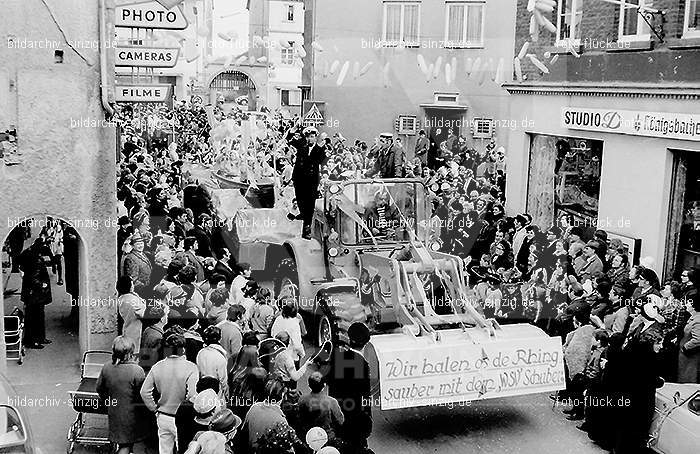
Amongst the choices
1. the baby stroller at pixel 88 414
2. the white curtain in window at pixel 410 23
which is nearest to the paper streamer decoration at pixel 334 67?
the white curtain in window at pixel 410 23

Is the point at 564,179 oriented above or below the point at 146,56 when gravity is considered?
below

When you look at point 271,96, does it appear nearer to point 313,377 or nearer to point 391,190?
point 391,190

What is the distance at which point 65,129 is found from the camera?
1011 centimetres

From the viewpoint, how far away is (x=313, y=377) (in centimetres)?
708

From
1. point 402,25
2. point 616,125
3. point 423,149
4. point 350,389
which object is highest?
point 402,25

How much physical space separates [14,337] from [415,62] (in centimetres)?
1865

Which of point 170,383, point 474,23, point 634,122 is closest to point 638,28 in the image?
point 634,122

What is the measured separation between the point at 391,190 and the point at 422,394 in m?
3.75

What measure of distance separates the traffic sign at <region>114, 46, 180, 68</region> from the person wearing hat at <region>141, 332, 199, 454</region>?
4.00m

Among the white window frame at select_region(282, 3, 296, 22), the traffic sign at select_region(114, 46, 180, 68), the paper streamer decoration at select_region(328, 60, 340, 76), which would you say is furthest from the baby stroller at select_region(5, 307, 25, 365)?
the white window frame at select_region(282, 3, 296, 22)

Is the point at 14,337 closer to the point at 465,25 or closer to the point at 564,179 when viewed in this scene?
the point at 564,179

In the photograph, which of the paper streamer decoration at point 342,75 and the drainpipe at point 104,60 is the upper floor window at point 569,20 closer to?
the drainpipe at point 104,60

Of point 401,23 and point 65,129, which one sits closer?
point 65,129

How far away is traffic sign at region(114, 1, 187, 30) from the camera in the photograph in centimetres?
1012
